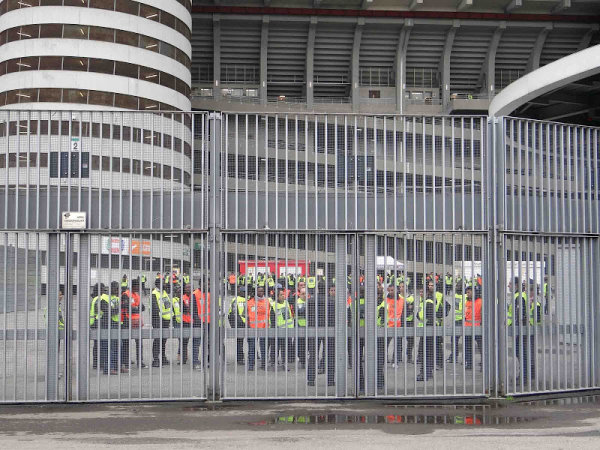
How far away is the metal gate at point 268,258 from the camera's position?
406 inches

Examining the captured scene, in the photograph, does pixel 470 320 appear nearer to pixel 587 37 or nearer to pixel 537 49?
pixel 537 49

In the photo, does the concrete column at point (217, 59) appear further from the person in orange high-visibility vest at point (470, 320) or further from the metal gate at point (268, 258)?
the person in orange high-visibility vest at point (470, 320)

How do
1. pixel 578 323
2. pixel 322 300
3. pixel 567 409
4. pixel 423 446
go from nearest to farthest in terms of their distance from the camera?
pixel 423 446 < pixel 567 409 < pixel 322 300 < pixel 578 323

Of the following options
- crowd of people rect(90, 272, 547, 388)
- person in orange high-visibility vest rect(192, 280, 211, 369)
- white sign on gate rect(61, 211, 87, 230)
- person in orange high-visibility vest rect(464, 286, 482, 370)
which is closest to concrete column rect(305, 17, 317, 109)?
person in orange high-visibility vest rect(464, 286, 482, 370)

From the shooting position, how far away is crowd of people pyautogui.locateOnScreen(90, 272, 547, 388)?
10.3m

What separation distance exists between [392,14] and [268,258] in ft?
142

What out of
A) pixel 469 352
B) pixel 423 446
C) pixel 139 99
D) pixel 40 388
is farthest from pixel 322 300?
pixel 139 99

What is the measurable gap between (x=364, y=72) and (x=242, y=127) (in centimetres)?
4733

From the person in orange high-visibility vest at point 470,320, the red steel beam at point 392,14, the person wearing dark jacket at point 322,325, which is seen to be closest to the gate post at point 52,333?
the person wearing dark jacket at point 322,325

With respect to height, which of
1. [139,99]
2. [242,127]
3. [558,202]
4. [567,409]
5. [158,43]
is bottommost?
[567,409]

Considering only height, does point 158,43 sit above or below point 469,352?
above

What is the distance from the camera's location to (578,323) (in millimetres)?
11383

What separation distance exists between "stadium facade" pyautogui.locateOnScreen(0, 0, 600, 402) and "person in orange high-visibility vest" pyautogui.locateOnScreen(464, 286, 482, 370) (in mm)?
21

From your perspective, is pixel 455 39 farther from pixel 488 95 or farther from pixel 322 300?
pixel 322 300
